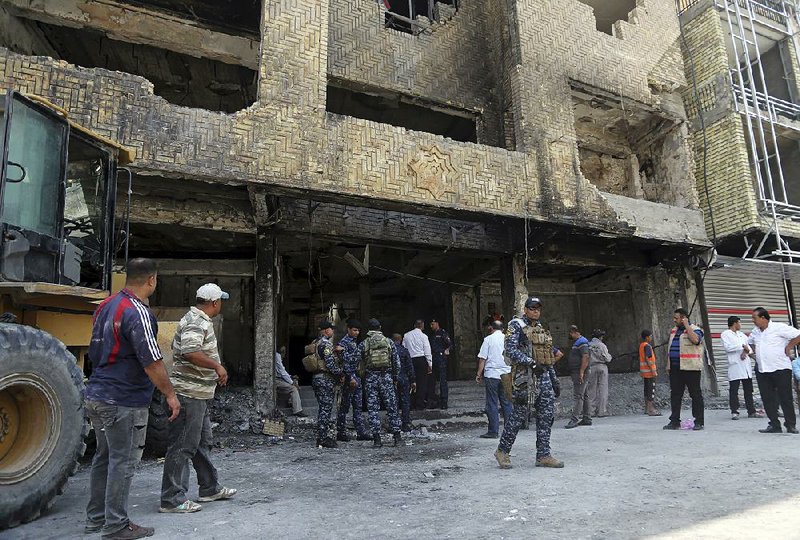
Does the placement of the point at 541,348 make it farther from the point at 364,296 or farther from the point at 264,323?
the point at 364,296

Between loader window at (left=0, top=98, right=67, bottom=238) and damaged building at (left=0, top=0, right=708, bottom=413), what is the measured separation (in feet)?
8.72

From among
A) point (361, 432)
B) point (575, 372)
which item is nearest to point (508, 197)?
point (575, 372)

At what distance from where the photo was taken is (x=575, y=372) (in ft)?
30.2

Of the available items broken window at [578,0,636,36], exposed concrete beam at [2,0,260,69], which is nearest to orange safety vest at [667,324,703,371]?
exposed concrete beam at [2,0,260,69]

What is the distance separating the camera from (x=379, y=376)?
23.5 feet

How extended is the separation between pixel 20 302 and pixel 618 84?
12.2m

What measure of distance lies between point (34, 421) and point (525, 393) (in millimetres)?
4283

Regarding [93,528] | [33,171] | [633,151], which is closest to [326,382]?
[93,528]

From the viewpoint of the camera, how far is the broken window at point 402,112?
1061 cm

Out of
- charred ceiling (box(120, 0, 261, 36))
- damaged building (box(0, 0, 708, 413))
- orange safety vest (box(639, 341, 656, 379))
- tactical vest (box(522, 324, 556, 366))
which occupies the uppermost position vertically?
charred ceiling (box(120, 0, 261, 36))

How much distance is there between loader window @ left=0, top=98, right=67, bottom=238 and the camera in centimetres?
377

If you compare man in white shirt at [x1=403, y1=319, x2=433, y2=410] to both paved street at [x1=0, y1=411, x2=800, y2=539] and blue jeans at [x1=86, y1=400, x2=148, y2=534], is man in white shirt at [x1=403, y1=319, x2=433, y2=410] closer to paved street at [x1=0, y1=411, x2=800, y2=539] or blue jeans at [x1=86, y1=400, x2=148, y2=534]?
paved street at [x1=0, y1=411, x2=800, y2=539]

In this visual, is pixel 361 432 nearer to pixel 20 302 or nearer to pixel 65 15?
pixel 20 302

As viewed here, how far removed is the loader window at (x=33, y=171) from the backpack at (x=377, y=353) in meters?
4.17
